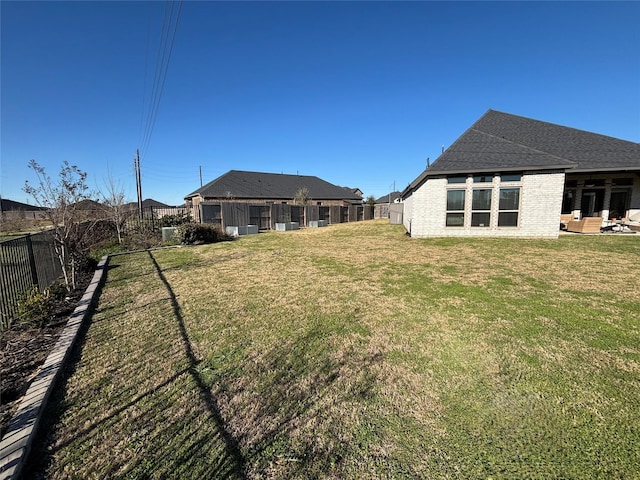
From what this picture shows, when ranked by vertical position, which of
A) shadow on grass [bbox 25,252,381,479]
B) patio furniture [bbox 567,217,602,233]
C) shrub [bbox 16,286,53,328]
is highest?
patio furniture [bbox 567,217,602,233]

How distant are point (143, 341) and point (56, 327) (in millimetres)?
1818

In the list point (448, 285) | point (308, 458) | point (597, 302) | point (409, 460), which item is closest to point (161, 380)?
point (308, 458)

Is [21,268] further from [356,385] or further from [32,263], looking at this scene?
[356,385]

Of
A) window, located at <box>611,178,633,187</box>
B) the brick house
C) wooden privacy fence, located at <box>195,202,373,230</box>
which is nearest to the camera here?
window, located at <box>611,178,633,187</box>

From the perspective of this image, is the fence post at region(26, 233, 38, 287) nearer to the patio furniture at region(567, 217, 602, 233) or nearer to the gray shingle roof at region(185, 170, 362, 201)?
the patio furniture at region(567, 217, 602, 233)

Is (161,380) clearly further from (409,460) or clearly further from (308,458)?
(409,460)

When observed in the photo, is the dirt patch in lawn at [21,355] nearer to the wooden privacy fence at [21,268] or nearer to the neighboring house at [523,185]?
the wooden privacy fence at [21,268]

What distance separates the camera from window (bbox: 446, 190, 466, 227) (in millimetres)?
12977

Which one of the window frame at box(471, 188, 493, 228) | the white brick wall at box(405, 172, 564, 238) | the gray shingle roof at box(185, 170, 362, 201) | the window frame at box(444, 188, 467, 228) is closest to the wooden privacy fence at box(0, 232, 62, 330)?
the white brick wall at box(405, 172, 564, 238)

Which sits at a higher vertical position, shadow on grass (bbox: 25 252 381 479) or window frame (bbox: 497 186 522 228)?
window frame (bbox: 497 186 522 228)

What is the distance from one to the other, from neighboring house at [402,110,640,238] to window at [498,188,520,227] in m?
0.04

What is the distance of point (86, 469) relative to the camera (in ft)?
6.21

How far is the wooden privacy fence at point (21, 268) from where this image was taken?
4.18 m

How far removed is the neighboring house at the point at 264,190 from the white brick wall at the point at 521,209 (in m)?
20.4
